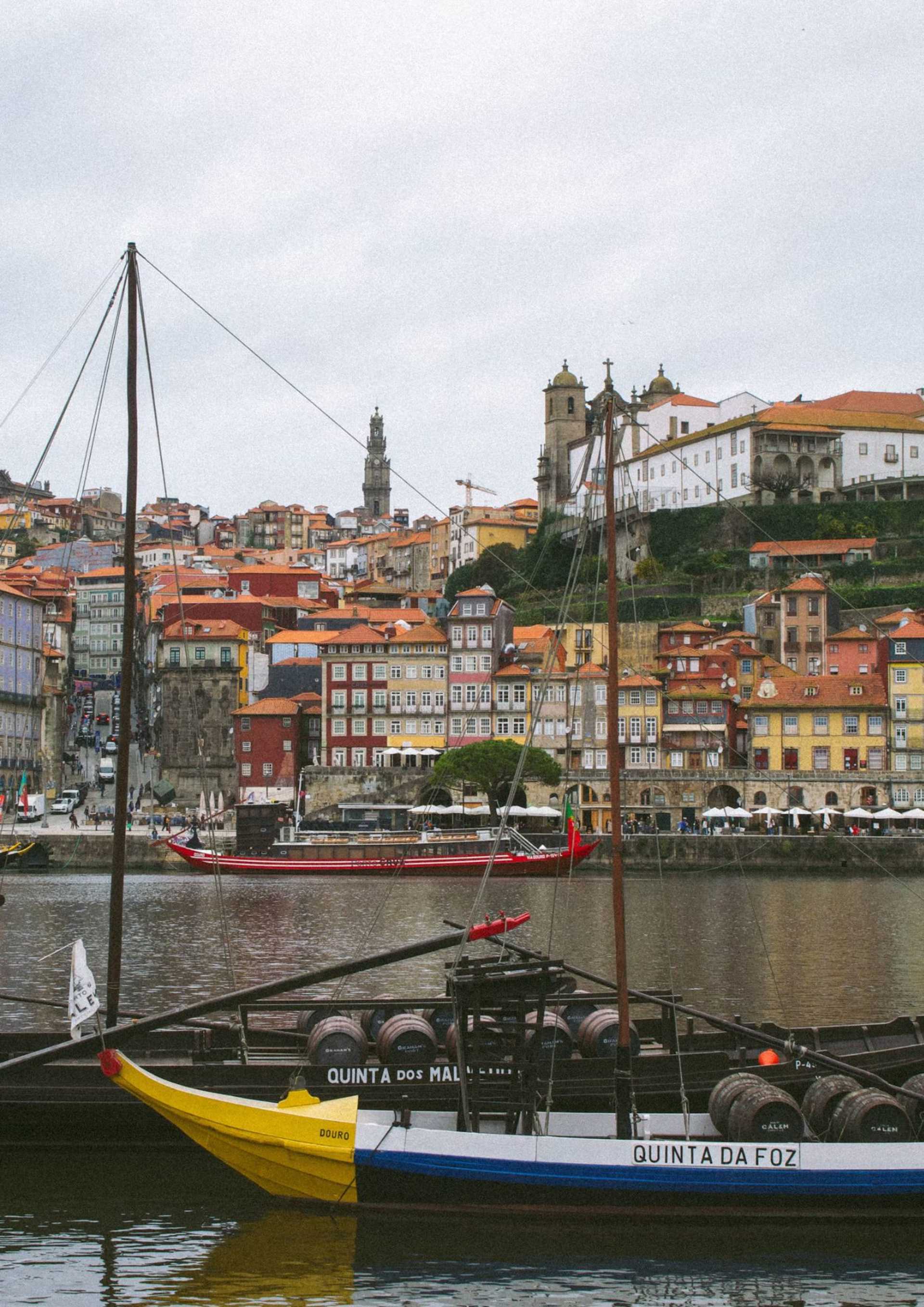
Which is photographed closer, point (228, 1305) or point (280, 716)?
point (228, 1305)

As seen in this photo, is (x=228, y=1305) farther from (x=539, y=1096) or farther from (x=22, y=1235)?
(x=539, y=1096)

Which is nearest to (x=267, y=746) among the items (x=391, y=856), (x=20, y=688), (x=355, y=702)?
(x=355, y=702)

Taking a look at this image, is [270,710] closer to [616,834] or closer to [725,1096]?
[616,834]

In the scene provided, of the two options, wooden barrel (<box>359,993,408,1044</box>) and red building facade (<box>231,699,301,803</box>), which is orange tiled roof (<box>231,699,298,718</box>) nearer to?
red building facade (<box>231,699,301,803</box>)

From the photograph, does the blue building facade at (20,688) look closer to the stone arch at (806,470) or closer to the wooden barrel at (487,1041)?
the stone arch at (806,470)

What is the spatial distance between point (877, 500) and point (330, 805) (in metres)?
51.9

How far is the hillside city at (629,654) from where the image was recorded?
9200 cm

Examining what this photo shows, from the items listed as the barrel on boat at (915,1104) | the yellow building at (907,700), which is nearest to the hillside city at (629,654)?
the yellow building at (907,700)

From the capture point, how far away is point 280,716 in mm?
100188

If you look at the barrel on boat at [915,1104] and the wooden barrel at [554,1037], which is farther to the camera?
the wooden barrel at [554,1037]

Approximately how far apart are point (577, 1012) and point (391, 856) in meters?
57.5

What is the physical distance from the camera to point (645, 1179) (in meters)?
16.7

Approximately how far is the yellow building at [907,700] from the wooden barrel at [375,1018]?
74731mm

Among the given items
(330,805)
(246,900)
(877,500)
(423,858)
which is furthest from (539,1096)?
(877,500)
